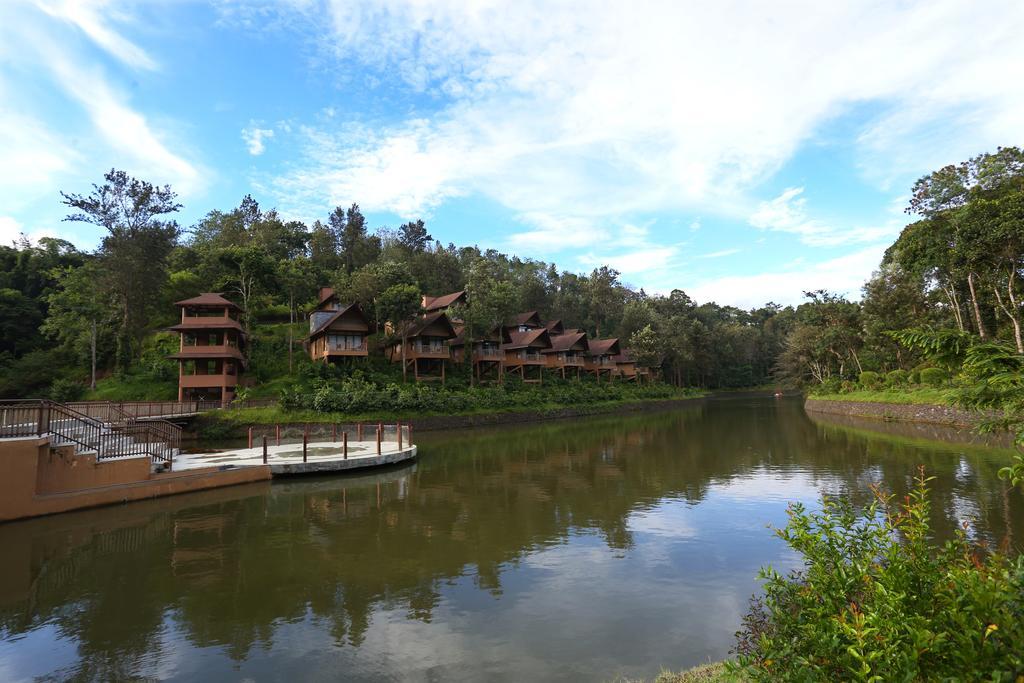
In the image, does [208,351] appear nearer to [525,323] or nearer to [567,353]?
[525,323]

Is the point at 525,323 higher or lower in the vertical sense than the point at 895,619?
higher

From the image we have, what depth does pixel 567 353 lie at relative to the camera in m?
64.1

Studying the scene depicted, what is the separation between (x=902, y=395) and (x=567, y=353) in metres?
34.4

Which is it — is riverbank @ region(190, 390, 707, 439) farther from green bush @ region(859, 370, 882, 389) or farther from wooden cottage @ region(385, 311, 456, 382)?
green bush @ region(859, 370, 882, 389)

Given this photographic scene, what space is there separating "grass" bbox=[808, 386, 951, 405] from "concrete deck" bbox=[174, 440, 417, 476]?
31.7m

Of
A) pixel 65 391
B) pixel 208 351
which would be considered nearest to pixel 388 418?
pixel 208 351

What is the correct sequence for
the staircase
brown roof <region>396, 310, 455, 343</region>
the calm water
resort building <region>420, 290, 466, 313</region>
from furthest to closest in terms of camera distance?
resort building <region>420, 290, 466, 313</region> < brown roof <region>396, 310, 455, 343</region> < the staircase < the calm water

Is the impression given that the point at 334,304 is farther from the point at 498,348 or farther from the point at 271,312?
the point at 498,348

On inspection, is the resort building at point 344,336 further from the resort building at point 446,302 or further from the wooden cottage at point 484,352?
the wooden cottage at point 484,352

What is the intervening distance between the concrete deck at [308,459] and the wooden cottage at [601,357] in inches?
1868

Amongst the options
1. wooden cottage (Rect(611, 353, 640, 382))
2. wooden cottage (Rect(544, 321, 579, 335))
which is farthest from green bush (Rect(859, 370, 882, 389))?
wooden cottage (Rect(544, 321, 579, 335))

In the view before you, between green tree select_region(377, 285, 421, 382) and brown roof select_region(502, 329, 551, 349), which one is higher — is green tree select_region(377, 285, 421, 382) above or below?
above

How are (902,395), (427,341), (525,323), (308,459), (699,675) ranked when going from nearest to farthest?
(699,675), (308,459), (902,395), (427,341), (525,323)

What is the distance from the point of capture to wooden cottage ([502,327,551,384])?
57375 millimetres
